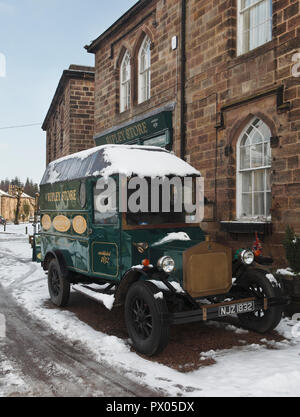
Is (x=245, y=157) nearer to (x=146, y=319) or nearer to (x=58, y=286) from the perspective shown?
(x=58, y=286)

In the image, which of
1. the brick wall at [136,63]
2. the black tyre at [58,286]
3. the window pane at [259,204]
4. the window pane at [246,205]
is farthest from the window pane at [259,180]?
the black tyre at [58,286]

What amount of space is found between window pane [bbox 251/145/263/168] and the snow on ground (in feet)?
11.2

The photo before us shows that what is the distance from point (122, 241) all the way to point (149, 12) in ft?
30.4

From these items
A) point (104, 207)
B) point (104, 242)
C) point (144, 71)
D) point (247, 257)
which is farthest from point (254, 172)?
point (144, 71)

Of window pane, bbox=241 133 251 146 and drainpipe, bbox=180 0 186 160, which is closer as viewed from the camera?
window pane, bbox=241 133 251 146

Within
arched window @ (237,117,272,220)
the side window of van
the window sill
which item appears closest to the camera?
the side window of van

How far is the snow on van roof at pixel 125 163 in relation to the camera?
5426mm

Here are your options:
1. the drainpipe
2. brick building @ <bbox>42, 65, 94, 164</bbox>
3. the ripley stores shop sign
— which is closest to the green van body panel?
the drainpipe

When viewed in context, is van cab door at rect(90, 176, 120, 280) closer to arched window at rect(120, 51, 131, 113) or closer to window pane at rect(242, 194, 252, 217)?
window pane at rect(242, 194, 252, 217)

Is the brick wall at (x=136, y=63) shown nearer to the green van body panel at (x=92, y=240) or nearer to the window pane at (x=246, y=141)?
the window pane at (x=246, y=141)

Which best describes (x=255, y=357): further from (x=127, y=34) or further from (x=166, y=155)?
(x=127, y=34)

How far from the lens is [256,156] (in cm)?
796

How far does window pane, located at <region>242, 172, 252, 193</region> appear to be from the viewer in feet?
26.8

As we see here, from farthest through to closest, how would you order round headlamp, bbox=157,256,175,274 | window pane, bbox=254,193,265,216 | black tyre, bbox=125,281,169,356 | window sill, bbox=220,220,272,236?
window pane, bbox=254,193,265,216, window sill, bbox=220,220,272,236, round headlamp, bbox=157,256,175,274, black tyre, bbox=125,281,169,356
